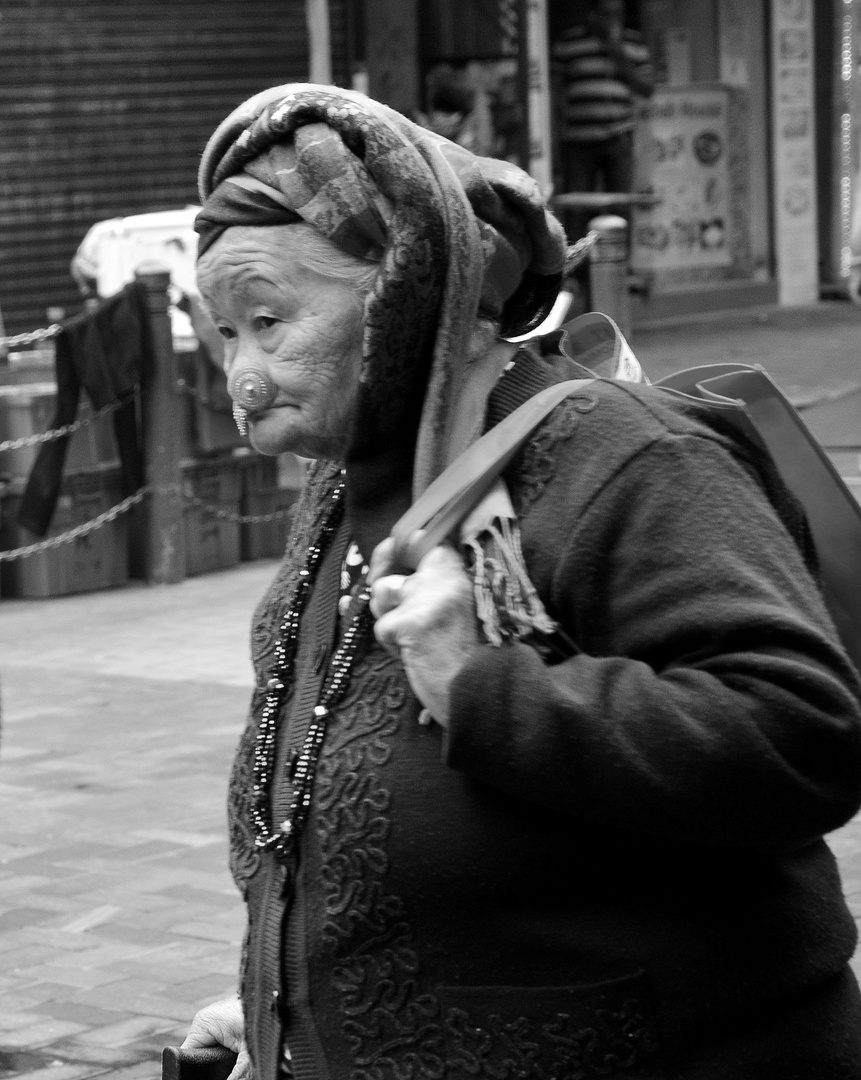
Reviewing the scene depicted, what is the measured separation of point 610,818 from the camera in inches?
64.6

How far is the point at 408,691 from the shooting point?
1827 millimetres

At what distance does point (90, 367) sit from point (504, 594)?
756cm

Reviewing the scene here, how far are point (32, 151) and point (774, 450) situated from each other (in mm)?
13407

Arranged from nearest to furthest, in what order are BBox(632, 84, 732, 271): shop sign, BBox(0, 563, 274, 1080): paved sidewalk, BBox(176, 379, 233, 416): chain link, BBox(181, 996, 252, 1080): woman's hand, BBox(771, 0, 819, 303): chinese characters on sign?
BBox(181, 996, 252, 1080): woman's hand → BBox(0, 563, 274, 1080): paved sidewalk → BBox(176, 379, 233, 416): chain link → BBox(632, 84, 732, 271): shop sign → BBox(771, 0, 819, 303): chinese characters on sign

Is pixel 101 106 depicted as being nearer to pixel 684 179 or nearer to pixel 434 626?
pixel 684 179

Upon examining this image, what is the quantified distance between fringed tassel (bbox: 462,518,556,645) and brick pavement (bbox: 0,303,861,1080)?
2.49 m

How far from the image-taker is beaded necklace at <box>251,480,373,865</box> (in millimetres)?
1883

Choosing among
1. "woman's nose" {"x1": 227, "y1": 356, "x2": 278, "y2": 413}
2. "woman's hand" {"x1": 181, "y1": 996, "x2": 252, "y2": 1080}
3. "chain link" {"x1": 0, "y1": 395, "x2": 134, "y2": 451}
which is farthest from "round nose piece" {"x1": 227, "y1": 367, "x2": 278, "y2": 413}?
"chain link" {"x1": 0, "y1": 395, "x2": 134, "y2": 451}

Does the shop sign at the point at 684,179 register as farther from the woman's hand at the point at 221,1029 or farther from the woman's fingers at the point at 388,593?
the woman's fingers at the point at 388,593

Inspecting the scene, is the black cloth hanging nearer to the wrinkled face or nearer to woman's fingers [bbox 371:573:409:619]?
the wrinkled face

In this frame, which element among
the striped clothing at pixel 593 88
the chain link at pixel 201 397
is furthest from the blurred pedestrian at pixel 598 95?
the chain link at pixel 201 397

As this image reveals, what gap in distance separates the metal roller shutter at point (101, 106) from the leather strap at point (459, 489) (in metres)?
13.2

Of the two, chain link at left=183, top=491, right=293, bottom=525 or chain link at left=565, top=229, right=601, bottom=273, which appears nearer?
chain link at left=565, top=229, right=601, bottom=273

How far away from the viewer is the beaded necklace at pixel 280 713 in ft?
6.18
